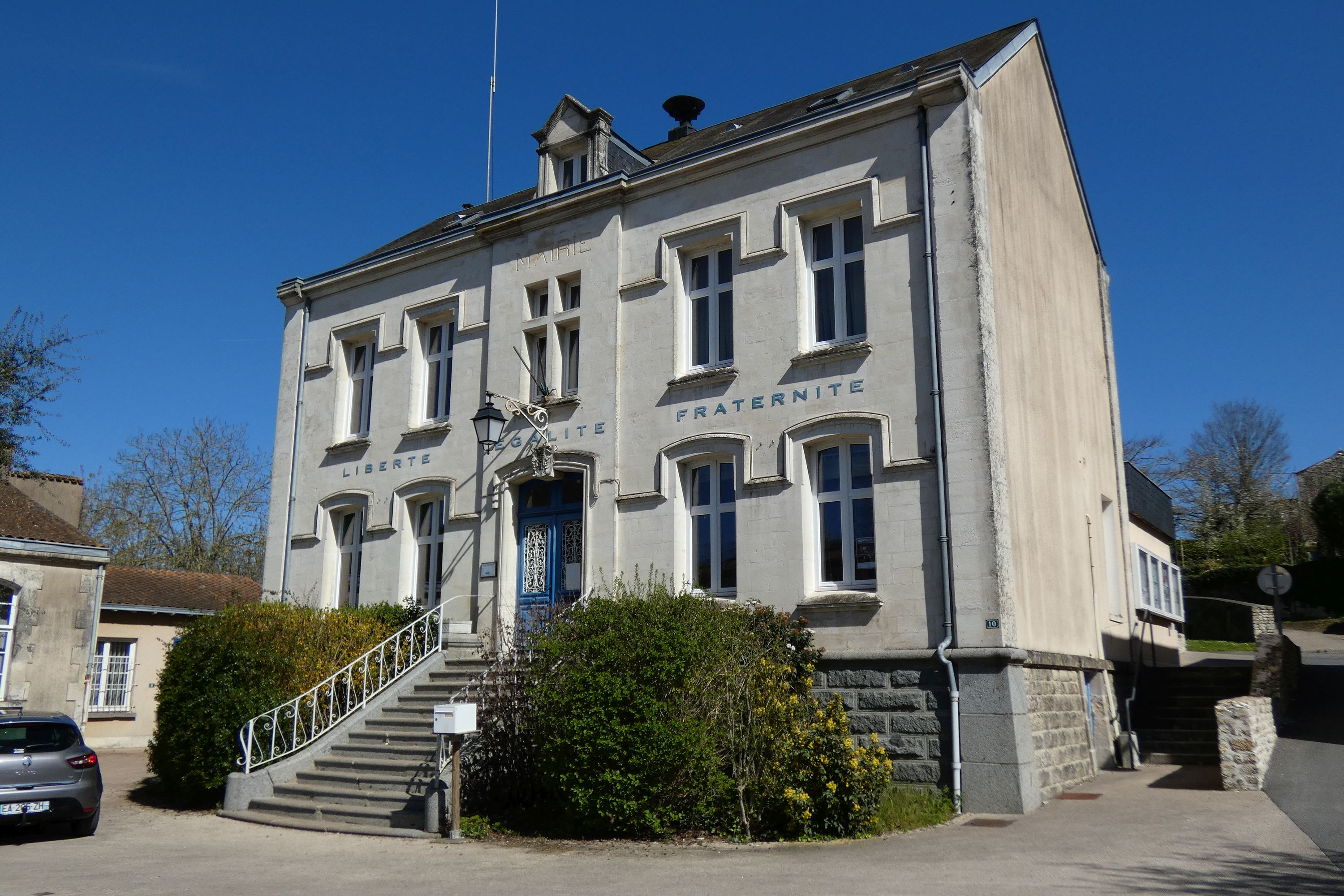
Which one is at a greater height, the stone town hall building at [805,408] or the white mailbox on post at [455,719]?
the stone town hall building at [805,408]

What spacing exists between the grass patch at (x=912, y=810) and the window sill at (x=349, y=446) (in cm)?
1140

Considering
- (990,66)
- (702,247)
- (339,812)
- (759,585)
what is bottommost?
(339,812)

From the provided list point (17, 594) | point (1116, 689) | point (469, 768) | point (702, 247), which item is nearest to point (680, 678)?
point (469, 768)

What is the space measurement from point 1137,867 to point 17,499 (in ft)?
77.7

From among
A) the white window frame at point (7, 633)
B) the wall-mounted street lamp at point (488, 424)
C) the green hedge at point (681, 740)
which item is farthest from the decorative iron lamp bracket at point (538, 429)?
the white window frame at point (7, 633)

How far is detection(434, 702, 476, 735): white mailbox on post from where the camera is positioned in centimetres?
1076

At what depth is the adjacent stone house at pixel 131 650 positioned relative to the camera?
24.7 meters

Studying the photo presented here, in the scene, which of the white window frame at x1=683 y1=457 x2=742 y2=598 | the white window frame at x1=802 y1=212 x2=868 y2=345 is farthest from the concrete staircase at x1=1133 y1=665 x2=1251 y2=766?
the white window frame at x1=802 y1=212 x2=868 y2=345

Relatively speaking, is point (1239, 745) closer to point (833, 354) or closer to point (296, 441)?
point (833, 354)

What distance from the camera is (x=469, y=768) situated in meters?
11.6

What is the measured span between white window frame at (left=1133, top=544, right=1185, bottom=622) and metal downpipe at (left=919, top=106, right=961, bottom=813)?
8624mm

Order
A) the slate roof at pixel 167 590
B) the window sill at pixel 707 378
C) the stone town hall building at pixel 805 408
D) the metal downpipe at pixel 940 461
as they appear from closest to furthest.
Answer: the metal downpipe at pixel 940 461 < the stone town hall building at pixel 805 408 < the window sill at pixel 707 378 < the slate roof at pixel 167 590

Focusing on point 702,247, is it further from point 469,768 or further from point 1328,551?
point 1328,551

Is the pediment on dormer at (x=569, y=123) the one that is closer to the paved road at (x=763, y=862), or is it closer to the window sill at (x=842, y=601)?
the window sill at (x=842, y=601)
